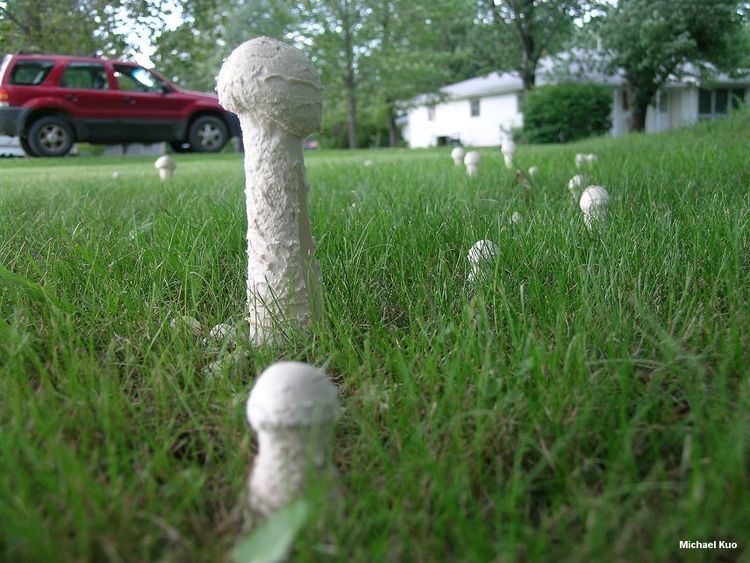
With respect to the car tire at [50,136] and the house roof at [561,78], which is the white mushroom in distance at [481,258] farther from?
the house roof at [561,78]

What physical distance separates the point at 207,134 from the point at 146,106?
116 inches

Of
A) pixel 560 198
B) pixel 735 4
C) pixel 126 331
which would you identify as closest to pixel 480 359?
pixel 126 331

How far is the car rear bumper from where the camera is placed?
5929mm

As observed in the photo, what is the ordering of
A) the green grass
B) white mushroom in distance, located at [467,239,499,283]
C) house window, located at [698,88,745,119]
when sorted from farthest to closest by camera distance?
house window, located at [698,88,745,119] → white mushroom in distance, located at [467,239,499,283] → the green grass

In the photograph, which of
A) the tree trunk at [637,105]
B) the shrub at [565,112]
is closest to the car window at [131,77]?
the shrub at [565,112]

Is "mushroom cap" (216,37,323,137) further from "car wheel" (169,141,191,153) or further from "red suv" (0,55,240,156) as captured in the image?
"car wheel" (169,141,191,153)

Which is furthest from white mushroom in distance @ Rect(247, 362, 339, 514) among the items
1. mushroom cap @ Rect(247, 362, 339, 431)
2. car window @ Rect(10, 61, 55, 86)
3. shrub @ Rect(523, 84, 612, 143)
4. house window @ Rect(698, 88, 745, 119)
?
house window @ Rect(698, 88, 745, 119)

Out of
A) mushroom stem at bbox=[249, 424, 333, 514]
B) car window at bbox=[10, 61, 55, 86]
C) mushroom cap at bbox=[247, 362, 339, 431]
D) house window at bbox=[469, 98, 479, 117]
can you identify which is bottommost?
mushroom stem at bbox=[249, 424, 333, 514]

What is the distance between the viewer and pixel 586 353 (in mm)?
1663

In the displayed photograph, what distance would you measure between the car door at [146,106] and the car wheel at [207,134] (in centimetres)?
40

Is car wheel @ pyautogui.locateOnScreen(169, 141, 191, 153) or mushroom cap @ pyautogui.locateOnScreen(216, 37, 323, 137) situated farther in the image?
car wheel @ pyautogui.locateOnScreen(169, 141, 191, 153)

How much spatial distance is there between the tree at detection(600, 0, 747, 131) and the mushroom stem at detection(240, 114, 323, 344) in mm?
20392

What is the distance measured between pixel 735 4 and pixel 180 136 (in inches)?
640

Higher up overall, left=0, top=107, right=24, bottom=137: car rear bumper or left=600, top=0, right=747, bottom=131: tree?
left=600, top=0, right=747, bottom=131: tree
